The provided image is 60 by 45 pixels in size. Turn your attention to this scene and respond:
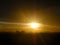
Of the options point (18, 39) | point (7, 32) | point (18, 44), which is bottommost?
point (18, 44)

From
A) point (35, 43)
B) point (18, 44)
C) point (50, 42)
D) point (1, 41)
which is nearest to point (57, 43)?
point (50, 42)

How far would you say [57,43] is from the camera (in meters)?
25.4

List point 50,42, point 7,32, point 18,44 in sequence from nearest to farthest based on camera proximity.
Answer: point 18,44 → point 50,42 → point 7,32

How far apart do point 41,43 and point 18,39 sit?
325 cm

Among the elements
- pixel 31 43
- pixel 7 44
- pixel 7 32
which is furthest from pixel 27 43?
pixel 7 32

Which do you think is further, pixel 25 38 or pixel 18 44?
pixel 25 38

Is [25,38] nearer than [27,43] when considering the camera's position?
No

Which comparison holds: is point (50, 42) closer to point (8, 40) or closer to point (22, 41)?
point (22, 41)

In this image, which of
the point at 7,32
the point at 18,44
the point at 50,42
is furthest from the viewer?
the point at 7,32

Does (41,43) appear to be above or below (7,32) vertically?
below

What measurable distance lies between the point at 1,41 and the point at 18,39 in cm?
235

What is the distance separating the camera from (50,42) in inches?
1013

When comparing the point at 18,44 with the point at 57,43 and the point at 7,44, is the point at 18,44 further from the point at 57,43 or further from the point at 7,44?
the point at 57,43

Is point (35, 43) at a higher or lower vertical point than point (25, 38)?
lower
